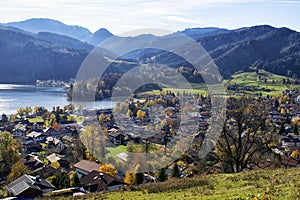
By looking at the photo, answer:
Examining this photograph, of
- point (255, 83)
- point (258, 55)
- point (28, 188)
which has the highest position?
point (258, 55)

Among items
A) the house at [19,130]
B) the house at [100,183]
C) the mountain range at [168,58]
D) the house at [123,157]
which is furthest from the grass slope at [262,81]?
the house at [100,183]

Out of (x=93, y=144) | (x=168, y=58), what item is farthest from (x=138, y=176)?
(x=168, y=58)

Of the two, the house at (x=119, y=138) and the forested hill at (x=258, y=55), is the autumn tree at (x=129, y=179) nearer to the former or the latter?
the house at (x=119, y=138)

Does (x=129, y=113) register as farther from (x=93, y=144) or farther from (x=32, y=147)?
(x=93, y=144)

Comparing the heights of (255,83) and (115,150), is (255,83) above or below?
above

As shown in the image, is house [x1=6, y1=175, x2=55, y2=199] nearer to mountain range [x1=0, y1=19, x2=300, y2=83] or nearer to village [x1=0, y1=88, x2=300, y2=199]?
village [x1=0, y1=88, x2=300, y2=199]

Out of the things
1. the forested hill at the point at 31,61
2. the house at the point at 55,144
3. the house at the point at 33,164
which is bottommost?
the house at the point at 55,144

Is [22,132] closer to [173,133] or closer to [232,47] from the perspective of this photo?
[173,133]
